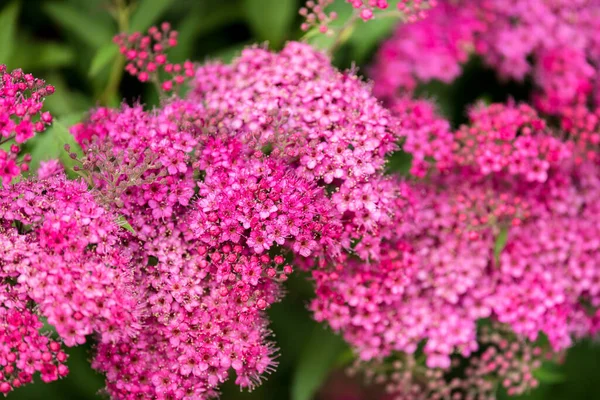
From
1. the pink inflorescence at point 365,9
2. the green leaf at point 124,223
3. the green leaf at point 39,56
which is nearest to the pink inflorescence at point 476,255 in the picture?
the pink inflorescence at point 365,9

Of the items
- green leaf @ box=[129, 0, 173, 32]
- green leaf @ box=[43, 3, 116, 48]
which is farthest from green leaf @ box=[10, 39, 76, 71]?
green leaf @ box=[129, 0, 173, 32]

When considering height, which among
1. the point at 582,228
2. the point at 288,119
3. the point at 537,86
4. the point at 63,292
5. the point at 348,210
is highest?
the point at 537,86

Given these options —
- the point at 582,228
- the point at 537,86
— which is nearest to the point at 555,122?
the point at 537,86

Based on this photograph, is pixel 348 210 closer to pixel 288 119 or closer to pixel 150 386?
pixel 288 119

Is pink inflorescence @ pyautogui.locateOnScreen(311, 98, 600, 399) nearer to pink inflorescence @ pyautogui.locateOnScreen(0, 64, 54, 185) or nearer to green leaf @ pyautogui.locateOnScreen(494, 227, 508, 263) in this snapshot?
green leaf @ pyautogui.locateOnScreen(494, 227, 508, 263)

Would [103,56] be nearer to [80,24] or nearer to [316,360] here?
[80,24]
